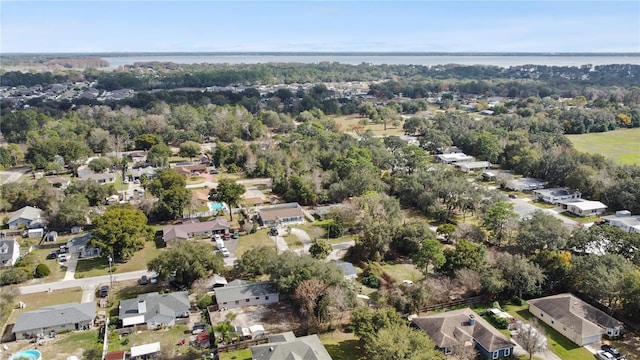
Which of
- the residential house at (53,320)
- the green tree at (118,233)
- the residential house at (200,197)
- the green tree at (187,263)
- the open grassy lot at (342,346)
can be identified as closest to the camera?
the open grassy lot at (342,346)

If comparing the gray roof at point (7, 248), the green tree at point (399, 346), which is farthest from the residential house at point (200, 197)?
the green tree at point (399, 346)

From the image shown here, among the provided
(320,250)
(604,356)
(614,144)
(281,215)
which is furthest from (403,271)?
(614,144)

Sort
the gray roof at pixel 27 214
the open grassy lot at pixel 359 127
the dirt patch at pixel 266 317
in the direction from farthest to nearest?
the open grassy lot at pixel 359 127 → the gray roof at pixel 27 214 → the dirt patch at pixel 266 317

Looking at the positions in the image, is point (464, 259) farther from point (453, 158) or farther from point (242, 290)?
point (453, 158)

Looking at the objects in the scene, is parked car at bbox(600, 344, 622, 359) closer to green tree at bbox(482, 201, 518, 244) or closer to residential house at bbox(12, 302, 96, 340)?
green tree at bbox(482, 201, 518, 244)

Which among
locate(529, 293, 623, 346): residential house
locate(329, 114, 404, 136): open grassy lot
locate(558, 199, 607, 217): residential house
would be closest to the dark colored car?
locate(529, 293, 623, 346): residential house

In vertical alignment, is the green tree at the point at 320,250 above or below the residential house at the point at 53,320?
above

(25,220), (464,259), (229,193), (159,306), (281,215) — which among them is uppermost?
(229,193)

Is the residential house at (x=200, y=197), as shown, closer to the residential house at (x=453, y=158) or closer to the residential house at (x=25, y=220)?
the residential house at (x=25, y=220)
